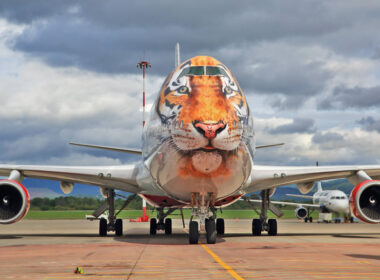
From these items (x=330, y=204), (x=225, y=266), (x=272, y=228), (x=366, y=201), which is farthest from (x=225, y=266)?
(x=330, y=204)

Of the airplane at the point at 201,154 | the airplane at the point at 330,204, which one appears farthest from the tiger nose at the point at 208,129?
the airplane at the point at 330,204

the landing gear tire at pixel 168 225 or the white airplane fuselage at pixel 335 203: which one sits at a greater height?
the white airplane fuselage at pixel 335 203

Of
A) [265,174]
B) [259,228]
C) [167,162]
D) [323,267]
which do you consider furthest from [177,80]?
[259,228]

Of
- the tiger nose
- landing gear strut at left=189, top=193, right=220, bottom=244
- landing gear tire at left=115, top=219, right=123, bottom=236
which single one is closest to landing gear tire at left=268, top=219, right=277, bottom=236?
landing gear strut at left=189, top=193, right=220, bottom=244

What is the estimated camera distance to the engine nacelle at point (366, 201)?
1773cm

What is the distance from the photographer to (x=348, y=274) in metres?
8.23

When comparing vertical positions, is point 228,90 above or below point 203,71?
below

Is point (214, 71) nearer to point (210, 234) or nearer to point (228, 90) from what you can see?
point (228, 90)

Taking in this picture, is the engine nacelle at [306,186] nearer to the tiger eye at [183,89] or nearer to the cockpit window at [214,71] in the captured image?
the cockpit window at [214,71]

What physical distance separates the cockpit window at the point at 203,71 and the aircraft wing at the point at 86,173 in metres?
5.78

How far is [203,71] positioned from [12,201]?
823 centimetres

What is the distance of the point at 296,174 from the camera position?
62.3ft

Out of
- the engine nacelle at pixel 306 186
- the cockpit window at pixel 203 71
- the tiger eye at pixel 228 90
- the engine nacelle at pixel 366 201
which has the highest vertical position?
the cockpit window at pixel 203 71

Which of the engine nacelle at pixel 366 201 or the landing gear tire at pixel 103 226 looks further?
the landing gear tire at pixel 103 226
